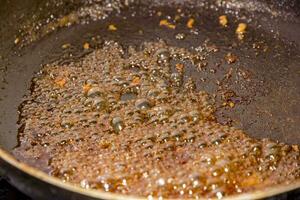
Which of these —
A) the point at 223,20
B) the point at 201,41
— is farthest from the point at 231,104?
the point at 223,20

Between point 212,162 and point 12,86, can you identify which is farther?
point 12,86

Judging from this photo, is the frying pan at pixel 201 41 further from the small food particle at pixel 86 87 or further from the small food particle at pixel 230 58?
the small food particle at pixel 86 87

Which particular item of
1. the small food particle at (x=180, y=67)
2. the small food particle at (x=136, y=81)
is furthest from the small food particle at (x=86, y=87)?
the small food particle at (x=180, y=67)

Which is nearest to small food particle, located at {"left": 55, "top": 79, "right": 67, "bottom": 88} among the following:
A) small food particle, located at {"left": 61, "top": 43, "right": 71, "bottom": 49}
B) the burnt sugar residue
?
the burnt sugar residue

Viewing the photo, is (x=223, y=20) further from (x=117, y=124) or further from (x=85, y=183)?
(x=85, y=183)

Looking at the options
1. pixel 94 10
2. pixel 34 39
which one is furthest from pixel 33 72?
pixel 94 10

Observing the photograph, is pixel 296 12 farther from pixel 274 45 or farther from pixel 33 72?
pixel 33 72

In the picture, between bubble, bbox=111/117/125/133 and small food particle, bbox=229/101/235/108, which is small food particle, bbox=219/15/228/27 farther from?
bubble, bbox=111/117/125/133
